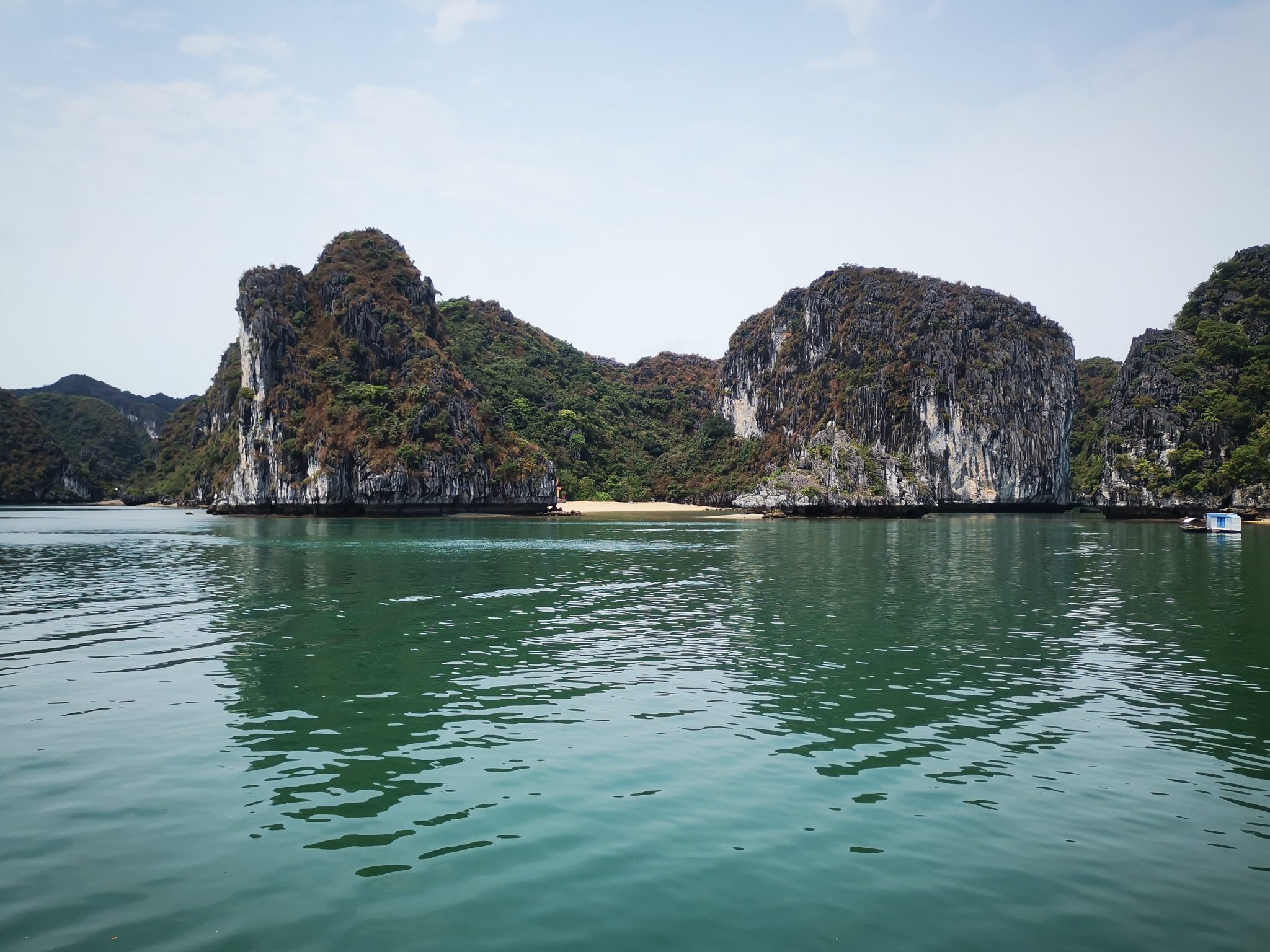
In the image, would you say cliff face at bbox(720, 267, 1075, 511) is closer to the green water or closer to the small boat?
the small boat

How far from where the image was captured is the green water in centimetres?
864

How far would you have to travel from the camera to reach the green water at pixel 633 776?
8.64 meters

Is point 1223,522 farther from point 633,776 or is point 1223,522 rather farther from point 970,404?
point 970,404

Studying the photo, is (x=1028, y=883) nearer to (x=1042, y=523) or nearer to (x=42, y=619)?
(x=42, y=619)

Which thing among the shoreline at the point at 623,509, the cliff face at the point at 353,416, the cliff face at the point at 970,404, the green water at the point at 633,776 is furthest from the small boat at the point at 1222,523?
the cliff face at the point at 353,416

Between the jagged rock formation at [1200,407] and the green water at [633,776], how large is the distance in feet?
366

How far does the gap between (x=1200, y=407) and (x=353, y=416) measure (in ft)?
482

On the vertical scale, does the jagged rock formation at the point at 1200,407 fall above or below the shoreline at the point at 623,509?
above

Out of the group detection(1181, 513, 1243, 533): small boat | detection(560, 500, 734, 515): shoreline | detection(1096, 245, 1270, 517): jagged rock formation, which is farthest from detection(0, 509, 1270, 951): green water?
detection(560, 500, 734, 515): shoreline

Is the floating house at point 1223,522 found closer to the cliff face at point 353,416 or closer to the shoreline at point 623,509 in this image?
the shoreline at point 623,509

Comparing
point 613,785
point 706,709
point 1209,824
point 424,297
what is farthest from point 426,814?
point 424,297

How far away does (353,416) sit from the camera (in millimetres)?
152875

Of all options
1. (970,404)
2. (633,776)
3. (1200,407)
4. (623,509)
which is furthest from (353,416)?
(633,776)

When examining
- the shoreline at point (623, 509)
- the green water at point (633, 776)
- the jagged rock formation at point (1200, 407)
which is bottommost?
the green water at point (633, 776)
